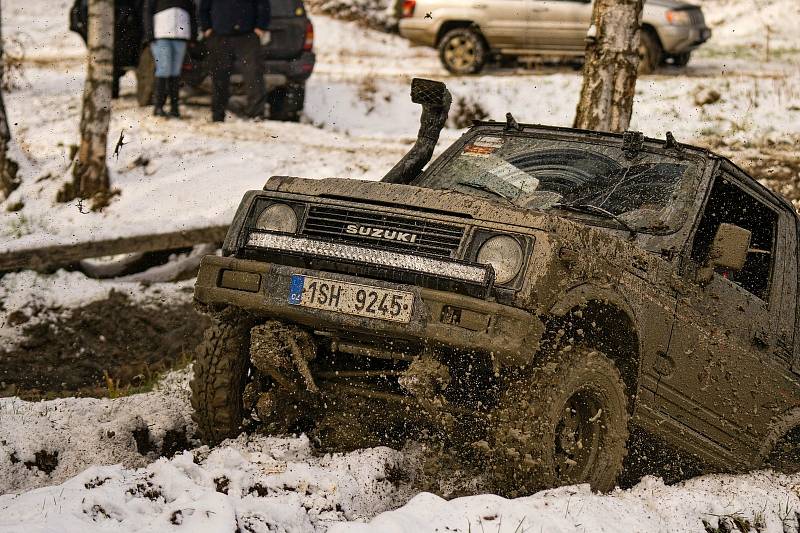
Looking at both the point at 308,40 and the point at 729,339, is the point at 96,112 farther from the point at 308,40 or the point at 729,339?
the point at 729,339

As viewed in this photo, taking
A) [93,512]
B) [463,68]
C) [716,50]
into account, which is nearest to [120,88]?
[463,68]

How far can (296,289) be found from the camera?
15.5ft

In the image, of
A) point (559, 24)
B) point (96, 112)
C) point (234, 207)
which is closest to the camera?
point (234, 207)

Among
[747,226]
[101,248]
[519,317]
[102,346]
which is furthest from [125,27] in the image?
[519,317]

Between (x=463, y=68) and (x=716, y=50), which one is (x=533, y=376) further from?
(x=716, y=50)

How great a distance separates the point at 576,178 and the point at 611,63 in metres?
3.39

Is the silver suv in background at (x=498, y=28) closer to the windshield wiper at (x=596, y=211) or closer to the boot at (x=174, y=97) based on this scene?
the boot at (x=174, y=97)

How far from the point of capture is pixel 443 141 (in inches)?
515

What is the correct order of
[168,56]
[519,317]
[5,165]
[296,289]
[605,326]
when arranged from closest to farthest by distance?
[519,317], [296,289], [605,326], [5,165], [168,56]

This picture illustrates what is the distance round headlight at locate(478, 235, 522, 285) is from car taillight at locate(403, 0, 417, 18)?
14.7 meters

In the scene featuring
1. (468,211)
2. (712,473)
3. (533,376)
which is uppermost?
(468,211)

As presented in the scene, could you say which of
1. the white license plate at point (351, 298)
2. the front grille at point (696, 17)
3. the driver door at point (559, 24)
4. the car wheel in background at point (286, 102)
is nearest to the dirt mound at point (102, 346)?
the white license plate at point (351, 298)

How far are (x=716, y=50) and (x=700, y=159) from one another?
1641 centimetres

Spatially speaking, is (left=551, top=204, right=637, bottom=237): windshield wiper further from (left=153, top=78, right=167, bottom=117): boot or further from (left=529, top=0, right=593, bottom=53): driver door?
(left=529, top=0, right=593, bottom=53): driver door
